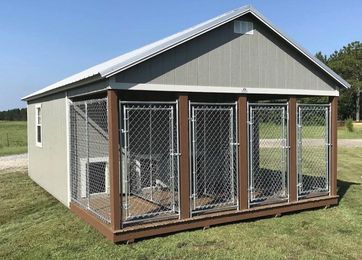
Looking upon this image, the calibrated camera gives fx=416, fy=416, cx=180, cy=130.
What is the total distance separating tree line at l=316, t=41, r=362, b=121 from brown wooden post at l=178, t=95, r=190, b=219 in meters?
65.2

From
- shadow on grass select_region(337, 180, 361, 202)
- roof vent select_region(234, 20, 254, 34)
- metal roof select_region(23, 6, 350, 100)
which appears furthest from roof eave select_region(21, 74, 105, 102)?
shadow on grass select_region(337, 180, 361, 202)

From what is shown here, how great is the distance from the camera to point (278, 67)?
8.31 metres

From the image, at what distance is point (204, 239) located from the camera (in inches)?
261

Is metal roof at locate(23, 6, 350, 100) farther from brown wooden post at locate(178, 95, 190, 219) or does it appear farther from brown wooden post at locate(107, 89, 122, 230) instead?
brown wooden post at locate(178, 95, 190, 219)

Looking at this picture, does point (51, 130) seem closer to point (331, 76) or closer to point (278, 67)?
point (278, 67)

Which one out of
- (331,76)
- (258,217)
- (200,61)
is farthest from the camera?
(331,76)

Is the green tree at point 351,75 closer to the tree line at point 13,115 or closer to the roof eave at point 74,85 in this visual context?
the tree line at point 13,115

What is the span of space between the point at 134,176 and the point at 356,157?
13.1m

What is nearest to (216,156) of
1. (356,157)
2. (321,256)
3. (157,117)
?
(157,117)

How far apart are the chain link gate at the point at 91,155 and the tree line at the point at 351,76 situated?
63.9 metres

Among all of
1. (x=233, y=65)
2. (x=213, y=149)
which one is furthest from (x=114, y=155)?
(x=213, y=149)

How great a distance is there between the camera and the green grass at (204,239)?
19.5 feet

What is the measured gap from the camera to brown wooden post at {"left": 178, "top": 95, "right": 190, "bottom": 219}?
7.07m

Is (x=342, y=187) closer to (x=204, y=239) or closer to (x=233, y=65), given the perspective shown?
(x=233, y=65)
